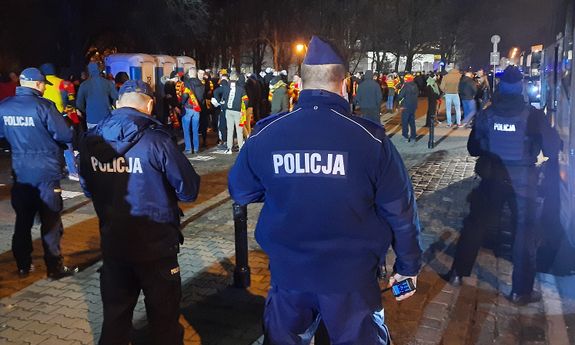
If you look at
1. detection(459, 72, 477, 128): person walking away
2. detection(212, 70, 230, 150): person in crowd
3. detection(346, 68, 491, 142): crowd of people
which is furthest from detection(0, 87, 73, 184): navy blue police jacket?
detection(459, 72, 477, 128): person walking away

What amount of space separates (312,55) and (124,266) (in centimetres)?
169

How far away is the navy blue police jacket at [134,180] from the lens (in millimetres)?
3293

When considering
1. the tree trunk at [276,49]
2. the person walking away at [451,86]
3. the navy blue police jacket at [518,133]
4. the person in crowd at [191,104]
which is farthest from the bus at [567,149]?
the tree trunk at [276,49]

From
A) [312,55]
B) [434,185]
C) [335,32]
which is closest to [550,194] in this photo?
[434,185]

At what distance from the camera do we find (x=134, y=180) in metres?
3.33

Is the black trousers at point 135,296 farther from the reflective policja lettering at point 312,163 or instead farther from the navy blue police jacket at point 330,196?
the reflective policja lettering at point 312,163

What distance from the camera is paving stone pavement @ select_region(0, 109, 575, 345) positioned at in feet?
14.4

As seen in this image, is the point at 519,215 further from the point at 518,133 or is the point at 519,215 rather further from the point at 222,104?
the point at 222,104

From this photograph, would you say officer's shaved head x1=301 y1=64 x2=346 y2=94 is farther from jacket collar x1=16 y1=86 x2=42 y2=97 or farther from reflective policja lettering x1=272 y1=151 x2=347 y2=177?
jacket collar x1=16 y1=86 x2=42 y2=97

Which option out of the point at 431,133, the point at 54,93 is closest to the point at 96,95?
the point at 54,93

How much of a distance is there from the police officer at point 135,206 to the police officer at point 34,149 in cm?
191

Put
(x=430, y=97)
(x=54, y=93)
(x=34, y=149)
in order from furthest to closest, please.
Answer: (x=430, y=97) → (x=54, y=93) → (x=34, y=149)

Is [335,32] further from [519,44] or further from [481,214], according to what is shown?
[481,214]

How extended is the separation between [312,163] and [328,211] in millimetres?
225
